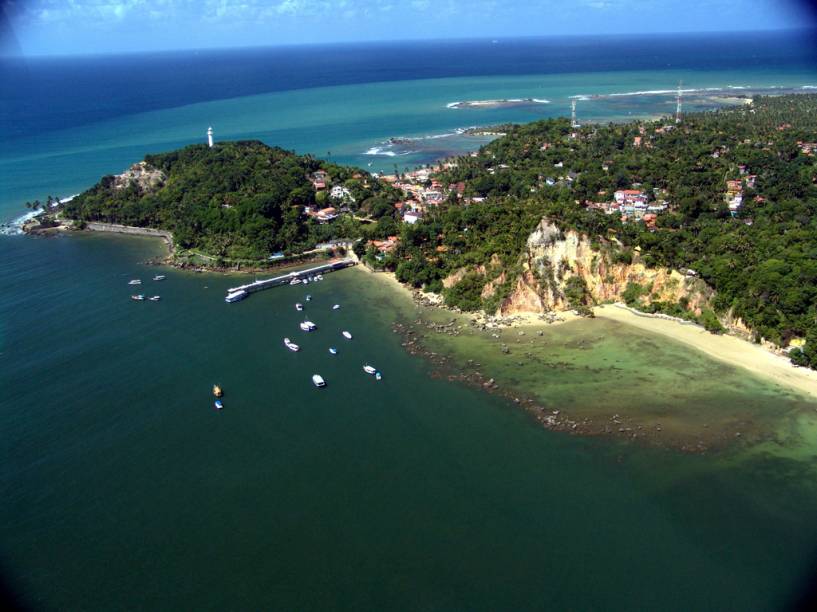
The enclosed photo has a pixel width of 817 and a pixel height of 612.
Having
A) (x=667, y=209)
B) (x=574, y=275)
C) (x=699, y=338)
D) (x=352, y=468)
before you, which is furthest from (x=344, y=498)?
(x=667, y=209)

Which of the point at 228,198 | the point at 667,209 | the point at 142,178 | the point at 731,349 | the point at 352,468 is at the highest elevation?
the point at 142,178

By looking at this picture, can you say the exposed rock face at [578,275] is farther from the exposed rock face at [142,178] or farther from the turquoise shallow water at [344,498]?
the exposed rock face at [142,178]

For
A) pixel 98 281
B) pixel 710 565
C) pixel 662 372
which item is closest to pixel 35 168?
pixel 98 281

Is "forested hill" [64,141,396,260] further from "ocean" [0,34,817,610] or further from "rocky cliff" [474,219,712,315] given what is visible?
"rocky cliff" [474,219,712,315]

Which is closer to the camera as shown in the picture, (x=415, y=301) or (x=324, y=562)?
(x=324, y=562)

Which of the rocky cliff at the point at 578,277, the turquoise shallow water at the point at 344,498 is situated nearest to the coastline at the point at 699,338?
the rocky cliff at the point at 578,277

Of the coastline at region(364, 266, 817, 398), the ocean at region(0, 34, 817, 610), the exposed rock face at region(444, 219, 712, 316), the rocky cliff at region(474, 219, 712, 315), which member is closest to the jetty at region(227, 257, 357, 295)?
the ocean at region(0, 34, 817, 610)

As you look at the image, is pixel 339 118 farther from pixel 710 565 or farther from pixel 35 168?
pixel 710 565

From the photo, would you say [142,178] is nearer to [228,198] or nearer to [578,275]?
[228,198]
